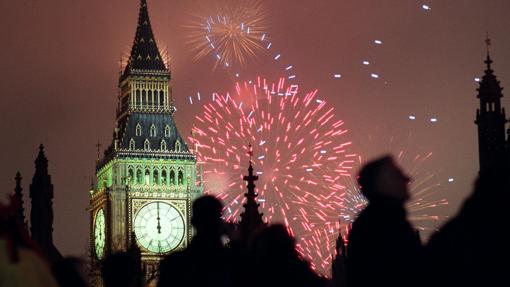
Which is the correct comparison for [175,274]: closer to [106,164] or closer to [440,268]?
[440,268]

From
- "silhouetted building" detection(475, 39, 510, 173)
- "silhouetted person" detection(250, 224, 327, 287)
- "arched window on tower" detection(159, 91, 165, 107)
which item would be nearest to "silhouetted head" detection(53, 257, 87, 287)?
"silhouetted person" detection(250, 224, 327, 287)

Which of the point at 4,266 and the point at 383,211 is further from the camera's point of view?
the point at 383,211

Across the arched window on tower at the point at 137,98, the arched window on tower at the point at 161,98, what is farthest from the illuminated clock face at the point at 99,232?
the arched window on tower at the point at 161,98

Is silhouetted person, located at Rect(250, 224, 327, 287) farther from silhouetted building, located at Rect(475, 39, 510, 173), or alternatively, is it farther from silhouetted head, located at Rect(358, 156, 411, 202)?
silhouetted building, located at Rect(475, 39, 510, 173)

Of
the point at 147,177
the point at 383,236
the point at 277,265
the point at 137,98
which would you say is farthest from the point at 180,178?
the point at 383,236

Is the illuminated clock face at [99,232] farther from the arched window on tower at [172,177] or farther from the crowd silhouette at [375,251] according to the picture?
the crowd silhouette at [375,251]

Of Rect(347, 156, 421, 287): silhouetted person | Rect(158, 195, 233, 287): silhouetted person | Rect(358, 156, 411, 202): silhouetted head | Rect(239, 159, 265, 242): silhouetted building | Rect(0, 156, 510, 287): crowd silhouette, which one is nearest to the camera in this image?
Rect(0, 156, 510, 287): crowd silhouette

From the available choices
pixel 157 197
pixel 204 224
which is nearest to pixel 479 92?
pixel 204 224
